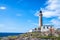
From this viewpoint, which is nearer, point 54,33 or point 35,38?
point 35,38

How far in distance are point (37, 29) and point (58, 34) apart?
264 inches

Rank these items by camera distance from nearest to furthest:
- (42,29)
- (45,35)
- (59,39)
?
(59,39) < (45,35) < (42,29)

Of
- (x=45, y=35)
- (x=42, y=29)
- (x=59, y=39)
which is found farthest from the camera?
(x=42, y=29)

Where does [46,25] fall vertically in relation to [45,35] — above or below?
above

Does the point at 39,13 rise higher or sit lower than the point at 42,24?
higher

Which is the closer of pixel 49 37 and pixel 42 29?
pixel 49 37

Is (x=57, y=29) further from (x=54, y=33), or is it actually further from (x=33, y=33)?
(x=33, y=33)

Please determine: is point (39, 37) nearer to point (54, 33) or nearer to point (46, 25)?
point (54, 33)

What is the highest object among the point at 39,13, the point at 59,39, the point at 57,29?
the point at 39,13

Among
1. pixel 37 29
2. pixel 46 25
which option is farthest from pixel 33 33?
pixel 46 25

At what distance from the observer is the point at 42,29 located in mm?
49969

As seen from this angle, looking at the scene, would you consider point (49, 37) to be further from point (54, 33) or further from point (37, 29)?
point (37, 29)

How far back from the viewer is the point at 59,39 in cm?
4194

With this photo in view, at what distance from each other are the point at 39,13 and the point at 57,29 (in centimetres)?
752
